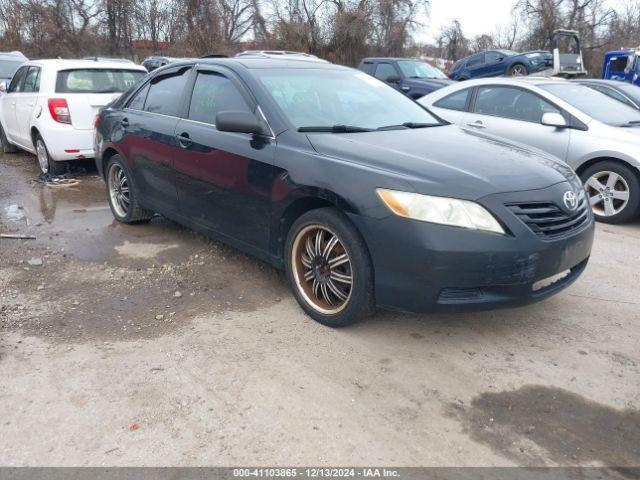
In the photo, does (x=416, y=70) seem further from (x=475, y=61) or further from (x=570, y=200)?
(x=570, y=200)

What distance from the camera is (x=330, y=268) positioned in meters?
3.48

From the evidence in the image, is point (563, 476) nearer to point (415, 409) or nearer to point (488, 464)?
point (488, 464)

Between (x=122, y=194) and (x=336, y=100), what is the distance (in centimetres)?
274

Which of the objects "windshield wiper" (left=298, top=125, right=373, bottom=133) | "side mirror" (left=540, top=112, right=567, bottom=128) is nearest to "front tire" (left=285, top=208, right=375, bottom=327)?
"windshield wiper" (left=298, top=125, right=373, bottom=133)

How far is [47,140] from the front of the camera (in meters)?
7.52

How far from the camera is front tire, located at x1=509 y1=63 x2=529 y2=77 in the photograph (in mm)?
18411

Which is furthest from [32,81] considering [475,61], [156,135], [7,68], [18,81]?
[475,61]

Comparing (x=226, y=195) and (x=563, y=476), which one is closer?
(x=563, y=476)

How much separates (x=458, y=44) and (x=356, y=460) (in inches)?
1787

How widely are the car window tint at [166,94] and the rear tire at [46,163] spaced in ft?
11.2

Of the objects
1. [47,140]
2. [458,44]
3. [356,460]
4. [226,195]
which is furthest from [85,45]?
[356,460]

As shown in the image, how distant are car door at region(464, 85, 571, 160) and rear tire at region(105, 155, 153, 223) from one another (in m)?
3.88

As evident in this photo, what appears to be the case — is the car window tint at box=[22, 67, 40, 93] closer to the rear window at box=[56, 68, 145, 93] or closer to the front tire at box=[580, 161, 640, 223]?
the rear window at box=[56, 68, 145, 93]

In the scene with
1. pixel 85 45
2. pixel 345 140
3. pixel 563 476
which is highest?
pixel 85 45
